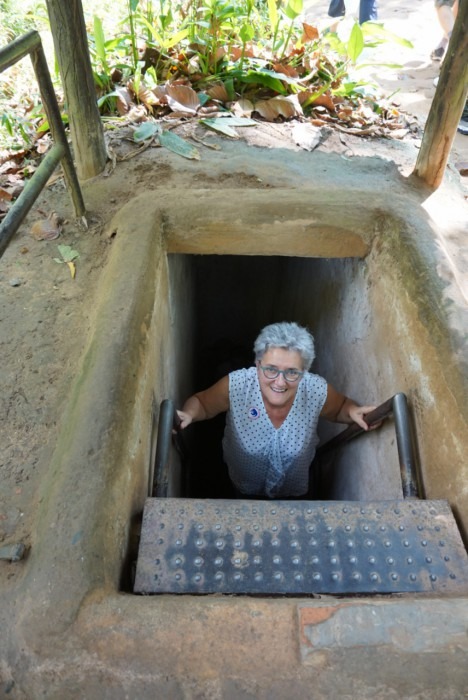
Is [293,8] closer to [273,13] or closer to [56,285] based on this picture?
[273,13]

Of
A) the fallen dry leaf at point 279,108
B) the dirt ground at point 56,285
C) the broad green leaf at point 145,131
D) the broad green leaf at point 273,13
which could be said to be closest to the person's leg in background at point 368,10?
the broad green leaf at point 273,13

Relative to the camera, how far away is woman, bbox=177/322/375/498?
2385 mm

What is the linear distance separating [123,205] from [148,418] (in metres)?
1.28

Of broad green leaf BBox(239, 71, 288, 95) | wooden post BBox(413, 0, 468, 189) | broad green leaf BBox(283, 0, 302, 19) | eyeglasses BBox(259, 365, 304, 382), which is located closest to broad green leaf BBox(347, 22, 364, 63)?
broad green leaf BBox(283, 0, 302, 19)

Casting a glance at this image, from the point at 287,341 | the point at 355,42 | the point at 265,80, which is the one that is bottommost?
the point at 287,341

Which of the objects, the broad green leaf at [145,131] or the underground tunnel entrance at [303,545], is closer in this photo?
the underground tunnel entrance at [303,545]

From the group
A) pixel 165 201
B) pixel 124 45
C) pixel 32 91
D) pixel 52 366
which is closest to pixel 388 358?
pixel 165 201

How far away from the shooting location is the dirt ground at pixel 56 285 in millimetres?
1668

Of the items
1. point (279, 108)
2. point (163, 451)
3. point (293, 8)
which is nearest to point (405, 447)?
point (163, 451)

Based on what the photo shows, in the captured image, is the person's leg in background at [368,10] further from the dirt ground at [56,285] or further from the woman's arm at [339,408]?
the woman's arm at [339,408]

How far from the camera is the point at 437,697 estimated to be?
1216 mm

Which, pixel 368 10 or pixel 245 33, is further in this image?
pixel 368 10

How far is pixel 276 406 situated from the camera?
8.23 ft

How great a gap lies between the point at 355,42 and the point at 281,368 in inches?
113
